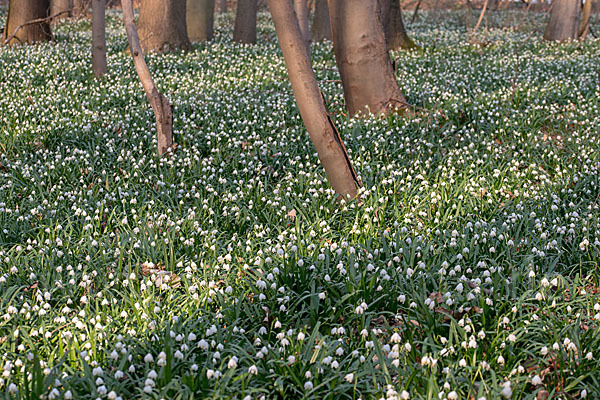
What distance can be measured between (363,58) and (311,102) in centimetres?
267

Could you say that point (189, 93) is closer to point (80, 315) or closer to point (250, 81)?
point (250, 81)

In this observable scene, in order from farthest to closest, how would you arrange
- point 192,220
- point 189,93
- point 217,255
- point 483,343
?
point 189,93 < point 192,220 < point 217,255 < point 483,343

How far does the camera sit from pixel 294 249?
4.27 m

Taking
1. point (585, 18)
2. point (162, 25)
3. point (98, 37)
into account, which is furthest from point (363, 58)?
point (585, 18)

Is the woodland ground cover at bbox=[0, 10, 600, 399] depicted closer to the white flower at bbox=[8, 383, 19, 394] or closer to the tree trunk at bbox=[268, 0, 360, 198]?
the white flower at bbox=[8, 383, 19, 394]

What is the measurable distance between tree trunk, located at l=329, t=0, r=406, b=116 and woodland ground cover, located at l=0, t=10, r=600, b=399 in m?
0.51

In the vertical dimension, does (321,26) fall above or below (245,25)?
below

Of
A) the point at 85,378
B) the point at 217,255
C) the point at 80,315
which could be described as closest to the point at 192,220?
the point at 217,255

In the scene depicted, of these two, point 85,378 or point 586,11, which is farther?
point 586,11

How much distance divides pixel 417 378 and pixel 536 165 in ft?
13.3

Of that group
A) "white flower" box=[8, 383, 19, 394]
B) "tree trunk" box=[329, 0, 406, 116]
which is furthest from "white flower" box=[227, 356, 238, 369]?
"tree trunk" box=[329, 0, 406, 116]

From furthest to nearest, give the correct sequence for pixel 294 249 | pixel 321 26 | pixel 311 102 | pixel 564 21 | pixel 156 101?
pixel 321 26 < pixel 564 21 < pixel 156 101 < pixel 311 102 < pixel 294 249

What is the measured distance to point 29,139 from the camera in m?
7.25

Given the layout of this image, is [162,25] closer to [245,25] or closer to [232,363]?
[245,25]
